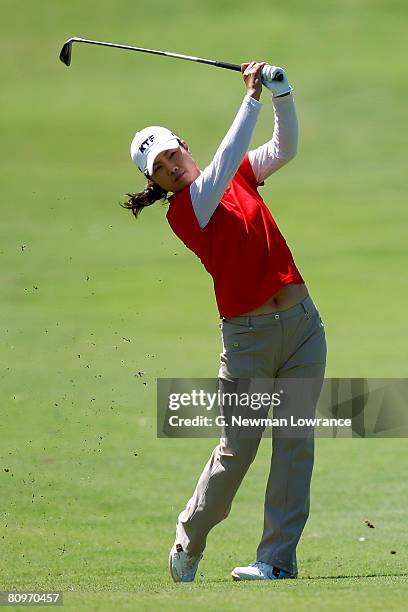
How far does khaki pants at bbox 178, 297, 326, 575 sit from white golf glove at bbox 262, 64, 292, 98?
0.81 metres

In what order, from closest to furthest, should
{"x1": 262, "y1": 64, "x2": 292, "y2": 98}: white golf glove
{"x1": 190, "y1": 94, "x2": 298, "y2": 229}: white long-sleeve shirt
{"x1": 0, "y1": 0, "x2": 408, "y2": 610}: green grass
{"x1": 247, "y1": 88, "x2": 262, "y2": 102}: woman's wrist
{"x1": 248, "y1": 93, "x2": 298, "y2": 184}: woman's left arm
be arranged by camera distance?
{"x1": 190, "y1": 94, "x2": 298, "y2": 229}: white long-sleeve shirt, {"x1": 247, "y1": 88, "x2": 262, "y2": 102}: woman's wrist, {"x1": 262, "y1": 64, "x2": 292, "y2": 98}: white golf glove, {"x1": 248, "y1": 93, "x2": 298, "y2": 184}: woman's left arm, {"x1": 0, "y1": 0, "x2": 408, "y2": 610}: green grass

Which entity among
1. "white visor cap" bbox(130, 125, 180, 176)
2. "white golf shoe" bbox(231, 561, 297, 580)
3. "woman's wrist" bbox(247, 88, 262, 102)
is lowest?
"white golf shoe" bbox(231, 561, 297, 580)

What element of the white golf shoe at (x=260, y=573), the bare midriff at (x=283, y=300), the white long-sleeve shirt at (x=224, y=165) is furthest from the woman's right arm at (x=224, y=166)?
the white golf shoe at (x=260, y=573)

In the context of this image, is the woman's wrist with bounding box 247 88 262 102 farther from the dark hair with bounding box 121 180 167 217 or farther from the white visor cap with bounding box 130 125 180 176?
the dark hair with bounding box 121 180 167 217

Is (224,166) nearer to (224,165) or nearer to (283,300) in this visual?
(224,165)

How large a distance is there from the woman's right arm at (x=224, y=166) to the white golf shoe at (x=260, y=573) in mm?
1345

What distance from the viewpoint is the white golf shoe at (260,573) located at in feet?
17.4

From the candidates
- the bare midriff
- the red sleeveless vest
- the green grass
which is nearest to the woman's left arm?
the red sleeveless vest

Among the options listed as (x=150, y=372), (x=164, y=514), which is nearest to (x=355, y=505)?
(x=164, y=514)

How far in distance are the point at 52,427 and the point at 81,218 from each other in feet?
29.7

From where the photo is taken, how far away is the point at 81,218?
1798cm

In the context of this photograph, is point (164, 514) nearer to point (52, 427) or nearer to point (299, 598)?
point (52, 427)

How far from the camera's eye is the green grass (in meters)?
6.19

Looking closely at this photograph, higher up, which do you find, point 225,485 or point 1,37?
point 1,37
